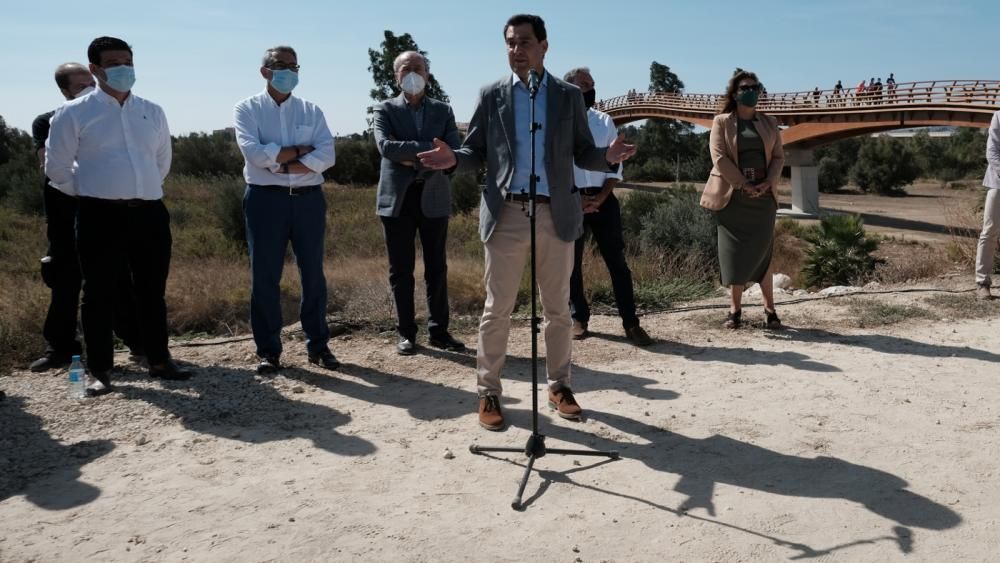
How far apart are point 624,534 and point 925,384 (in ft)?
10.1

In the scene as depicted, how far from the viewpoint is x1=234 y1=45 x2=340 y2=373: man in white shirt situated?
561 centimetres

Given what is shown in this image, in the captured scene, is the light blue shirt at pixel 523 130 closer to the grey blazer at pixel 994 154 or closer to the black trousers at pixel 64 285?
the black trousers at pixel 64 285

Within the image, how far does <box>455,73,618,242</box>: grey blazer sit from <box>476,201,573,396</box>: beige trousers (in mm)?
76

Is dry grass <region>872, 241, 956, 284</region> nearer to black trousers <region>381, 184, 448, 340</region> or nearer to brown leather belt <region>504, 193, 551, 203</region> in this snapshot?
black trousers <region>381, 184, 448, 340</region>

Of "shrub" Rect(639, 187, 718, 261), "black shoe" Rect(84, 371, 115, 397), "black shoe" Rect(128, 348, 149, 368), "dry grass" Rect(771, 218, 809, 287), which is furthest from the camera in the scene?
"dry grass" Rect(771, 218, 809, 287)

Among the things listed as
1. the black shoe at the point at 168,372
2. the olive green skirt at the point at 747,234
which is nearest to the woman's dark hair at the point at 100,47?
the black shoe at the point at 168,372

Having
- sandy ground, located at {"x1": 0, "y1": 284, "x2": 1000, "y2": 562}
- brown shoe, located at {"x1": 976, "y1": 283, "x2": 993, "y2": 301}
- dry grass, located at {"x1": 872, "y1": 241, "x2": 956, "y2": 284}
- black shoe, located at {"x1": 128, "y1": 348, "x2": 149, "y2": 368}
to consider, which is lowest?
sandy ground, located at {"x1": 0, "y1": 284, "x2": 1000, "y2": 562}

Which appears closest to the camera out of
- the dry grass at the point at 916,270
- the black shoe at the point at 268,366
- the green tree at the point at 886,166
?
the black shoe at the point at 268,366

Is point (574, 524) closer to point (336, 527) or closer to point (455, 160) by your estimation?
point (336, 527)

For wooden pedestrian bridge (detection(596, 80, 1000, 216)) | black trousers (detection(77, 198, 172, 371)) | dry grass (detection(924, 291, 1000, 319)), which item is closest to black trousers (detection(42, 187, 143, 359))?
black trousers (detection(77, 198, 172, 371))

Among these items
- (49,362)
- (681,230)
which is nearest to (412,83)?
(49,362)

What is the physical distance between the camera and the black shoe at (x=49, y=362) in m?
5.89

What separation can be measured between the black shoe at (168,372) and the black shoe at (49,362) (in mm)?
863

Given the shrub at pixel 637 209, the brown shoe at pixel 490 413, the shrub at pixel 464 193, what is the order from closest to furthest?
1. the brown shoe at pixel 490 413
2. the shrub at pixel 637 209
3. the shrub at pixel 464 193
